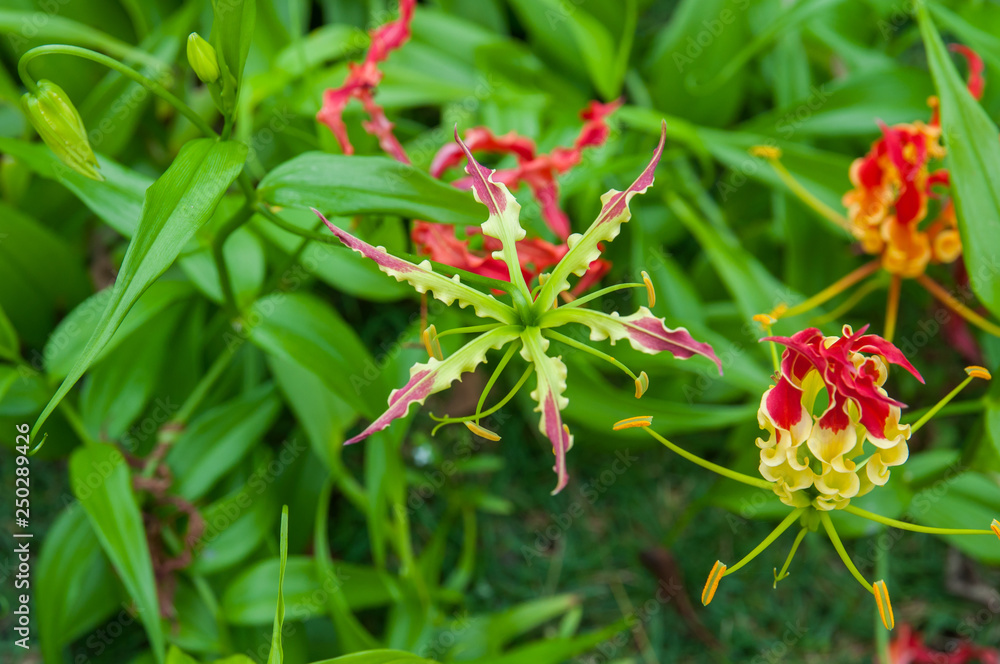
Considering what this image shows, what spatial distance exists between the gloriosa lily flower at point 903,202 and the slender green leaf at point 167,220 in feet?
2.32

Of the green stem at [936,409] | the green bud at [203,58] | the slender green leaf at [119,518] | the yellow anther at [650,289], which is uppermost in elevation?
the green bud at [203,58]

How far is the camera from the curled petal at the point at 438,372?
664mm

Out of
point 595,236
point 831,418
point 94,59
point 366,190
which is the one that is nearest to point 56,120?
point 94,59

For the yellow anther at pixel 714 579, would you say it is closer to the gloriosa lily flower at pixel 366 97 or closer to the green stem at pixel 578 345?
the green stem at pixel 578 345

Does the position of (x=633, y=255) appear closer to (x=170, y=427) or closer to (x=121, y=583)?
(x=170, y=427)

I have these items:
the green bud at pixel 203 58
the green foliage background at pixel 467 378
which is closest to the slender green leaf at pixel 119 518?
the green foliage background at pixel 467 378

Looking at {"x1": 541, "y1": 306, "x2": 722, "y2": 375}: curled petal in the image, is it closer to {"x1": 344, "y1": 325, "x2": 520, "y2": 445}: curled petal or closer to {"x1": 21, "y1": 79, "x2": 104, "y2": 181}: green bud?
{"x1": 344, "y1": 325, "x2": 520, "y2": 445}: curled petal

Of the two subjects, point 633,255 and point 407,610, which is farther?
point 633,255

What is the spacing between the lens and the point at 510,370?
4.63 feet

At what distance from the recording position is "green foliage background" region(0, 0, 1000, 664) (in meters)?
1.10

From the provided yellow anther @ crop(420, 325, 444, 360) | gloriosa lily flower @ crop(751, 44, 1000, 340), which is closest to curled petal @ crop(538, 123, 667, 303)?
yellow anther @ crop(420, 325, 444, 360)

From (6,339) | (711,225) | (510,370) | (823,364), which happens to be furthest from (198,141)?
(711,225)

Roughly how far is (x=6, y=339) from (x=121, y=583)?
44 cm

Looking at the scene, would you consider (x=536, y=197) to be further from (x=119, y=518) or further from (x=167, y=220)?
(x=119, y=518)
